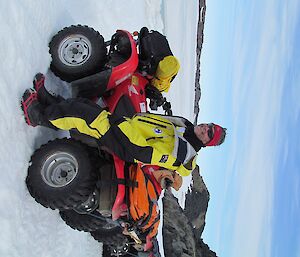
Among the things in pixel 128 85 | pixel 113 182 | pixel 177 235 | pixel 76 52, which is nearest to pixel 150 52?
pixel 128 85

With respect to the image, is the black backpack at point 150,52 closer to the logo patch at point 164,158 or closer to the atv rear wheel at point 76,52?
the atv rear wheel at point 76,52

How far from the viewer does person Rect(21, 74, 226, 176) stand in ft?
13.4

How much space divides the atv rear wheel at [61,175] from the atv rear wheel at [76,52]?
2.72 ft

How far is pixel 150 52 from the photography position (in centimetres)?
536

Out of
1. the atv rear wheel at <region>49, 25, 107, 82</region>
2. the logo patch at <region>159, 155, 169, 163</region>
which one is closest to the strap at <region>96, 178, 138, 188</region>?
the logo patch at <region>159, 155, 169, 163</region>

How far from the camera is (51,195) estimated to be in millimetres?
4172

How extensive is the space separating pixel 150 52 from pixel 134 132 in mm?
1552

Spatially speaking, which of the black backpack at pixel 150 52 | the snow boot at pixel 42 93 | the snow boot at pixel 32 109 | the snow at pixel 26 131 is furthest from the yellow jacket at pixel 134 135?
the black backpack at pixel 150 52

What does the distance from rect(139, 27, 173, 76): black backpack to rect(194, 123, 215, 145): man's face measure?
1452 mm

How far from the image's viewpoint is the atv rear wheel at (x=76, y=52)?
4855 millimetres

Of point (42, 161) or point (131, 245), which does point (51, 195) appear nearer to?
point (42, 161)

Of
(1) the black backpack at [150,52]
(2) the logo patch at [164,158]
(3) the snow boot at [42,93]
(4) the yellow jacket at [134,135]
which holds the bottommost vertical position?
(2) the logo patch at [164,158]

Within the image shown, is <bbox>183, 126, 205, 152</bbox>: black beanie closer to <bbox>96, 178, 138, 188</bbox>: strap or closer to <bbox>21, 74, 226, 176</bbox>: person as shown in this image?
<bbox>21, 74, 226, 176</bbox>: person

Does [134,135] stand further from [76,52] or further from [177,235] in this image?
[177,235]
